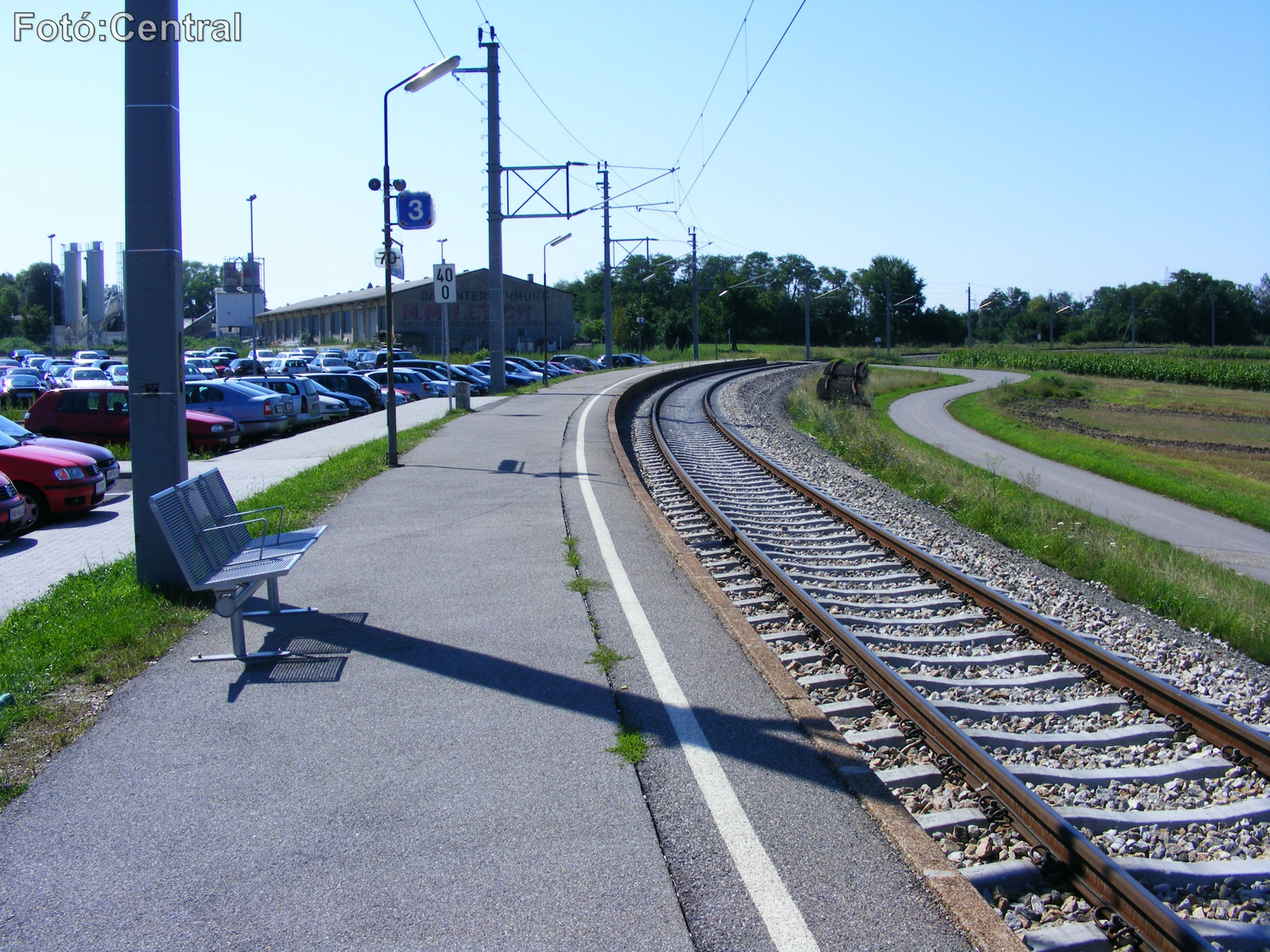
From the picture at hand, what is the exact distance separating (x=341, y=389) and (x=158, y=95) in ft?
82.9

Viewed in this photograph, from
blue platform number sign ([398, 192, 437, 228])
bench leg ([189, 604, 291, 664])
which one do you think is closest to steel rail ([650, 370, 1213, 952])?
bench leg ([189, 604, 291, 664])

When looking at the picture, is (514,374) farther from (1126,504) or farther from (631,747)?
(631,747)

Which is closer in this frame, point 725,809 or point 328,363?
point 725,809

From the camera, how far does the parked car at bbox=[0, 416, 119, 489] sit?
14273 millimetres

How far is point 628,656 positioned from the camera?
6.25m

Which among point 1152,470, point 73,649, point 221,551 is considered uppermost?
point 221,551

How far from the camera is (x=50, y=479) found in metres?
12.6

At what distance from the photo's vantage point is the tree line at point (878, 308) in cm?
12888

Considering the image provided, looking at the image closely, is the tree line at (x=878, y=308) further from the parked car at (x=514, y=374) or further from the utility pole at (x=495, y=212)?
the utility pole at (x=495, y=212)

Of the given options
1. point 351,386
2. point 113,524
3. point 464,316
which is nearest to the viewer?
point 113,524

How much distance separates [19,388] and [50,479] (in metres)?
25.7

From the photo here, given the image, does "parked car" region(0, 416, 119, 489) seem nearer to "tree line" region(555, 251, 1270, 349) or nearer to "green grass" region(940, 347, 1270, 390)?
"green grass" region(940, 347, 1270, 390)

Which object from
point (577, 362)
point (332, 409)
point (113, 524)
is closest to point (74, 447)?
point (113, 524)

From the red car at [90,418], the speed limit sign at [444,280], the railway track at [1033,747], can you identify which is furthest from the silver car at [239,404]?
the railway track at [1033,747]
